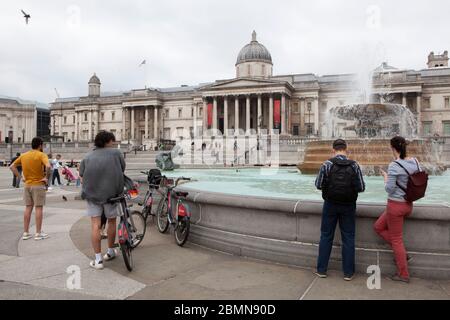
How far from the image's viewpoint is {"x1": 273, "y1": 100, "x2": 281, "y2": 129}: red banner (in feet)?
239

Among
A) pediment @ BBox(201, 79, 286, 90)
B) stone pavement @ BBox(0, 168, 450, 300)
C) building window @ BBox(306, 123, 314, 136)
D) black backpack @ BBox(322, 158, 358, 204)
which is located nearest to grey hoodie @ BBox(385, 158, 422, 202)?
black backpack @ BBox(322, 158, 358, 204)

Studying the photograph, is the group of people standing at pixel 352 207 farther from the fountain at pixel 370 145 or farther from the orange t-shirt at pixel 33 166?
the fountain at pixel 370 145

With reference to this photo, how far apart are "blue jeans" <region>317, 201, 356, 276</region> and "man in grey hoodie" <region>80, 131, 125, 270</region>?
306 cm

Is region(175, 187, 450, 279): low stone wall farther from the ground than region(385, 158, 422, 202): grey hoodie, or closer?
closer

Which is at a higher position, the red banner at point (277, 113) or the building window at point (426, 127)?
the red banner at point (277, 113)

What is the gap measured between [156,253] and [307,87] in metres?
72.2

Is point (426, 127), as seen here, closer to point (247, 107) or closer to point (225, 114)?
point (247, 107)

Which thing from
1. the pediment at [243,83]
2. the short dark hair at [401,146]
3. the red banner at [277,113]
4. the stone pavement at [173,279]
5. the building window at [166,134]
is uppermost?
the pediment at [243,83]

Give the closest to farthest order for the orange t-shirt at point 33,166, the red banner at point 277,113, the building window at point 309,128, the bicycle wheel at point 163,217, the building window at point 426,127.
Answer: the orange t-shirt at point 33,166 → the bicycle wheel at point 163,217 → the building window at point 426,127 → the red banner at point 277,113 → the building window at point 309,128

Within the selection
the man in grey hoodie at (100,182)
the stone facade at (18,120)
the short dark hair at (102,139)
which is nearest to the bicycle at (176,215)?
the man in grey hoodie at (100,182)

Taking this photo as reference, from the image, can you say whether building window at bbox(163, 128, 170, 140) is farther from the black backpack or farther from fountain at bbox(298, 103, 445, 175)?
the black backpack

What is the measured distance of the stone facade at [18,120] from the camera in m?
99.6

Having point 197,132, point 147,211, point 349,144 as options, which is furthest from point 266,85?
point 147,211

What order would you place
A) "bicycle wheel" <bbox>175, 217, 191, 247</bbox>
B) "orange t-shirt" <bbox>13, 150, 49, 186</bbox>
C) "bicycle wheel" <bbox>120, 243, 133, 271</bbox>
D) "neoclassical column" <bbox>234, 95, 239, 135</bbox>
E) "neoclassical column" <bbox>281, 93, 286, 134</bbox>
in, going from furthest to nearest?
"neoclassical column" <bbox>234, 95, 239, 135</bbox> → "neoclassical column" <bbox>281, 93, 286, 134</bbox> → "orange t-shirt" <bbox>13, 150, 49, 186</bbox> → "bicycle wheel" <bbox>175, 217, 191, 247</bbox> → "bicycle wheel" <bbox>120, 243, 133, 271</bbox>
